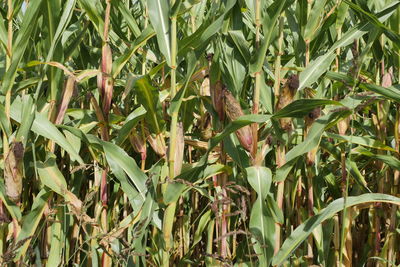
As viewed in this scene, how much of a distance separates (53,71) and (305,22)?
3.69ft

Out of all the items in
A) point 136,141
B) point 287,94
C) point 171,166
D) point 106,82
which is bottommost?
point 171,166

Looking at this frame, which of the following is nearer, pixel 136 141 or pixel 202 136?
pixel 136 141

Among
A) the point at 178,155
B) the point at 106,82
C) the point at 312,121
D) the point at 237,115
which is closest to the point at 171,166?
the point at 178,155

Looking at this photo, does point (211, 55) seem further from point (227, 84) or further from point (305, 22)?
point (305, 22)

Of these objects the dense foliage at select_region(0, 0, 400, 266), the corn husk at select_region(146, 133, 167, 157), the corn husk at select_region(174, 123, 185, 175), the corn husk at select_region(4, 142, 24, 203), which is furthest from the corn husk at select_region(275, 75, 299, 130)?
the corn husk at select_region(4, 142, 24, 203)

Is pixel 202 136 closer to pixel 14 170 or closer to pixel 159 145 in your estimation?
pixel 159 145

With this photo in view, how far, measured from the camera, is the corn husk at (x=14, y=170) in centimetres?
229

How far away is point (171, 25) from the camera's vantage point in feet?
7.91

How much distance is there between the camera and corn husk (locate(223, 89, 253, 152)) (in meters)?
2.35

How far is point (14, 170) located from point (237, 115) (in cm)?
88

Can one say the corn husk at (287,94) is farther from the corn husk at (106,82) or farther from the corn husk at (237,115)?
the corn husk at (106,82)

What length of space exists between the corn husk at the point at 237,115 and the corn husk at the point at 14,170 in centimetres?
80

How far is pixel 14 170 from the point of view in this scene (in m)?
2.31

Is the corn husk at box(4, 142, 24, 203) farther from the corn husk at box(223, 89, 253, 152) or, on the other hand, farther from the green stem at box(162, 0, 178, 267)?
the corn husk at box(223, 89, 253, 152)
